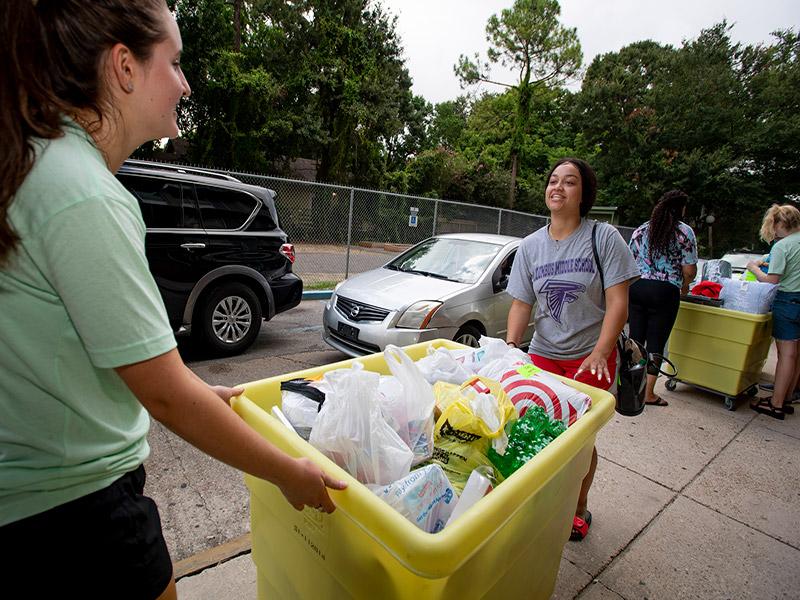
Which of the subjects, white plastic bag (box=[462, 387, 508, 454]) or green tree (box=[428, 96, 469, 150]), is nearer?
white plastic bag (box=[462, 387, 508, 454])

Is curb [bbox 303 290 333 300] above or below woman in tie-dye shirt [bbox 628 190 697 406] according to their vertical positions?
below

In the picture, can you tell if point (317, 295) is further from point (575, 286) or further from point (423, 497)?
point (423, 497)

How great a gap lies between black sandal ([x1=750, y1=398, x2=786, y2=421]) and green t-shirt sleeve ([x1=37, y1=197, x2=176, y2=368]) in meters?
5.45

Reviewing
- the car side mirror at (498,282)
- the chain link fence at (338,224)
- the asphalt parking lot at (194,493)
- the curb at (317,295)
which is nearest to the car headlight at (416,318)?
the car side mirror at (498,282)

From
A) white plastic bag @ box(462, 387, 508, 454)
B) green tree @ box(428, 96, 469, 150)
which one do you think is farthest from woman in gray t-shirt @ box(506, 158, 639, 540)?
green tree @ box(428, 96, 469, 150)

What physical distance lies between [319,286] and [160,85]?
27.7 ft

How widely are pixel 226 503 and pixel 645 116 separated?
3187 centimetres

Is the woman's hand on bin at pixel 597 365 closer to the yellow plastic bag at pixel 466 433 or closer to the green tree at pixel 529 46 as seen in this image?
the yellow plastic bag at pixel 466 433

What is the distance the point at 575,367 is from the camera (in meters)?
2.27

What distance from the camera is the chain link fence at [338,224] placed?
9578 millimetres

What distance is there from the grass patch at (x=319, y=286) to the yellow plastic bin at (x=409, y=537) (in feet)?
24.9

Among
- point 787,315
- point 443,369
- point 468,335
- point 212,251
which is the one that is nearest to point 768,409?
point 787,315

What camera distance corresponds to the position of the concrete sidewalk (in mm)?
2086

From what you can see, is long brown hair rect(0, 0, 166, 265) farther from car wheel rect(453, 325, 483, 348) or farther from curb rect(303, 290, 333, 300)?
curb rect(303, 290, 333, 300)
